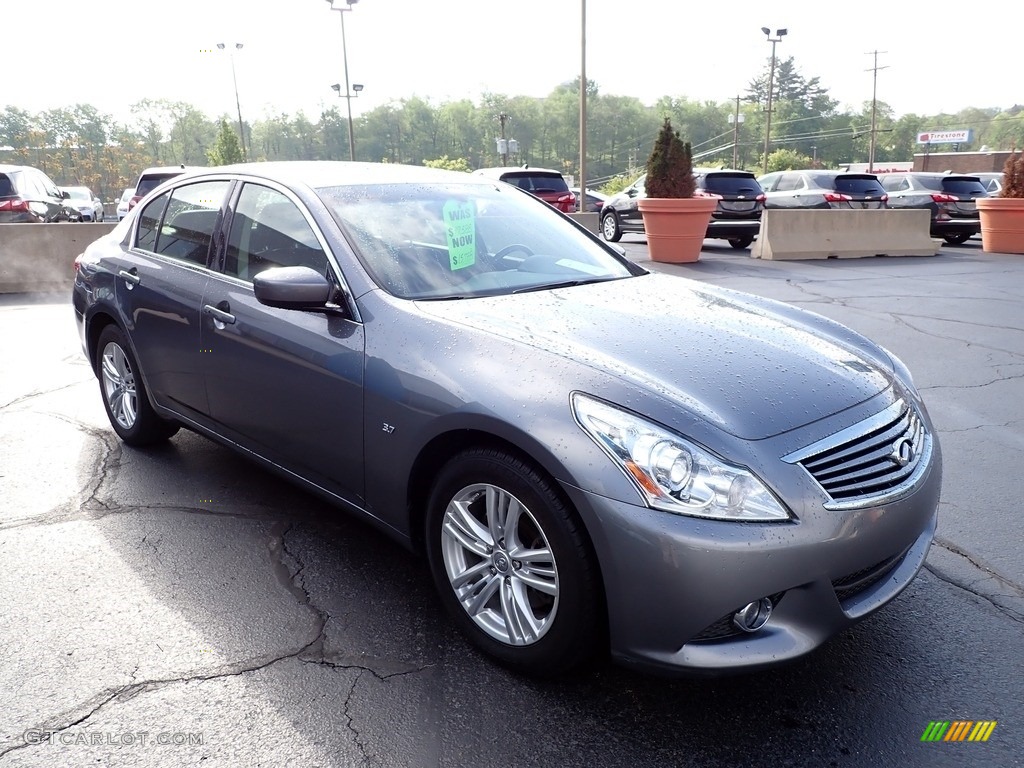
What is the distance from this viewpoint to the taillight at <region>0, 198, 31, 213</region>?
12945 millimetres

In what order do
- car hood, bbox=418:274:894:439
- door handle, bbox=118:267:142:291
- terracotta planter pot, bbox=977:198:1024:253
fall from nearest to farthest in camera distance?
car hood, bbox=418:274:894:439 → door handle, bbox=118:267:142:291 → terracotta planter pot, bbox=977:198:1024:253

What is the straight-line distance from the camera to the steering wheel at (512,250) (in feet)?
11.6

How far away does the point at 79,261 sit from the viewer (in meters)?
5.00

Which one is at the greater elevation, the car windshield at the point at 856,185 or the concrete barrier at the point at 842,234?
the car windshield at the point at 856,185

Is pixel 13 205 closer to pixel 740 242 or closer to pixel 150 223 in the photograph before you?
pixel 150 223

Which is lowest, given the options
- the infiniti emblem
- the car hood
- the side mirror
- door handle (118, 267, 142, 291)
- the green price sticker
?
the infiniti emblem

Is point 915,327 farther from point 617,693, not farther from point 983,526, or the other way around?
point 617,693

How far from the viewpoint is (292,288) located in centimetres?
295

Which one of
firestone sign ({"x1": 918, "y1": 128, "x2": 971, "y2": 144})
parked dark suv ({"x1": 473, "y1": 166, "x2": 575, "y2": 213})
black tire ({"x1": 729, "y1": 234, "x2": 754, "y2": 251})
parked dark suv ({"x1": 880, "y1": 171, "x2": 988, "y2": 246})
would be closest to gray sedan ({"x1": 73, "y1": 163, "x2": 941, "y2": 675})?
black tire ({"x1": 729, "y1": 234, "x2": 754, "y2": 251})

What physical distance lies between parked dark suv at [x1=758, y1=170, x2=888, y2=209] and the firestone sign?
9384cm

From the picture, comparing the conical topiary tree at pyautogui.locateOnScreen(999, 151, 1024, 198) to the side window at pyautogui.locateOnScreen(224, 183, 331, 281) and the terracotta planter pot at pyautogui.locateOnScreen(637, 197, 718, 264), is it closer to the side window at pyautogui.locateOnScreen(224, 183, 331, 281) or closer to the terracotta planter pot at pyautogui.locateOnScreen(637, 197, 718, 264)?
the terracotta planter pot at pyautogui.locateOnScreen(637, 197, 718, 264)

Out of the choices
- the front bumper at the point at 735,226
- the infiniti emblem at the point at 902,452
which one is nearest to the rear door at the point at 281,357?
the infiniti emblem at the point at 902,452

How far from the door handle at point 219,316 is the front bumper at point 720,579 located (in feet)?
6.44

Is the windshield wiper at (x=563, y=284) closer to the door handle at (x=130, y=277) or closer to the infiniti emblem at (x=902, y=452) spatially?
the infiniti emblem at (x=902, y=452)
